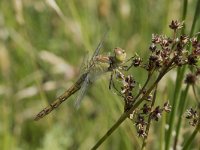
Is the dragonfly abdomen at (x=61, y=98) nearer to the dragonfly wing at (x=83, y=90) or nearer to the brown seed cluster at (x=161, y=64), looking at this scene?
the dragonfly wing at (x=83, y=90)

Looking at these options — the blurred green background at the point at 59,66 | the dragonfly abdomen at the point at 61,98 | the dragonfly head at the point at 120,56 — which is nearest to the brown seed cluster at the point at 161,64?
the dragonfly head at the point at 120,56

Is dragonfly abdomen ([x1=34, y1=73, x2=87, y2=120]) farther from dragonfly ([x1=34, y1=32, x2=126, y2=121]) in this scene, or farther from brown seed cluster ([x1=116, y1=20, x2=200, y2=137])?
brown seed cluster ([x1=116, y1=20, x2=200, y2=137])

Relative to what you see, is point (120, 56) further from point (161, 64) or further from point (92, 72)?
point (161, 64)

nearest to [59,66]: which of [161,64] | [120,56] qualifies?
[120,56]

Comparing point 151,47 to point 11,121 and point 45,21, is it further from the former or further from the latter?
point 45,21

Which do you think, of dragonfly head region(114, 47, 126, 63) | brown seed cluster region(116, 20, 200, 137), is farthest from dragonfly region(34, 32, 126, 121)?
brown seed cluster region(116, 20, 200, 137)
